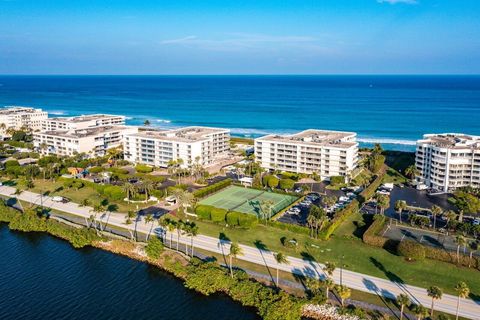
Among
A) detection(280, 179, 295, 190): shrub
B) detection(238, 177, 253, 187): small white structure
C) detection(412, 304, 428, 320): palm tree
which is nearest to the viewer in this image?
detection(412, 304, 428, 320): palm tree

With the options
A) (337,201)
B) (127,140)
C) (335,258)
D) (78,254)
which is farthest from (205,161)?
(335,258)

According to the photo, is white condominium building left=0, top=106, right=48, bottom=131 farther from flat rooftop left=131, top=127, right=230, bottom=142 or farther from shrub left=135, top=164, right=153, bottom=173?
shrub left=135, top=164, right=153, bottom=173

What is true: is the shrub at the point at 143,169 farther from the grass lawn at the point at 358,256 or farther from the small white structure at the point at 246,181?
the grass lawn at the point at 358,256

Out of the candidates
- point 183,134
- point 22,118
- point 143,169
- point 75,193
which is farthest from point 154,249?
point 22,118

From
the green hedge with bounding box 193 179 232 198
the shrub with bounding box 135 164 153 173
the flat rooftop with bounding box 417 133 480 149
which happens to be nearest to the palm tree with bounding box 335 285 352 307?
the green hedge with bounding box 193 179 232 198

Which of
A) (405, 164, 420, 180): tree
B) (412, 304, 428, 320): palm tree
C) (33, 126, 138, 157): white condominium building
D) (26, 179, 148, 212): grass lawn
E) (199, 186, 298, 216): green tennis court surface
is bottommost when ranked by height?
(412, 304, 428, 320): palm tree

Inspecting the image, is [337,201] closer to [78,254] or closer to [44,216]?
[78,254]
